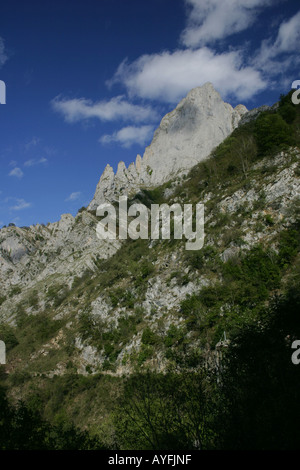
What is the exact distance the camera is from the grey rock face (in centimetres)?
13588

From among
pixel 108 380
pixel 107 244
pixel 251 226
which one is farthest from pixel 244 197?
pixel 107 244

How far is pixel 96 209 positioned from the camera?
458 ft

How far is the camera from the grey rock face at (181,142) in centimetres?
13588

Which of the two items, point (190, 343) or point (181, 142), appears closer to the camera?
point (190, 343)

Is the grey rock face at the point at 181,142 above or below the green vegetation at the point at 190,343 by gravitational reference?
above

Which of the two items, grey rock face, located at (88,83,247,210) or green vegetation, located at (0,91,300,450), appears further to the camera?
grey rock face, located at (88,83,247,210)

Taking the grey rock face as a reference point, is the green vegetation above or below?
below

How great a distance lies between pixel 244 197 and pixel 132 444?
41717 mm

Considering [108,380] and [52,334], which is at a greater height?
[52,334]

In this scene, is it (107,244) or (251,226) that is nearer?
(251,226)

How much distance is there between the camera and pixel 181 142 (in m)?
143

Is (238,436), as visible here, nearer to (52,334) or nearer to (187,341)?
(187,341)

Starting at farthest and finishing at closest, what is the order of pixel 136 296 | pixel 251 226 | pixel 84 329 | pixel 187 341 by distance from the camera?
pixel 84 329 < pixel 136 296 < pixel 251 226 < pixel 187 341

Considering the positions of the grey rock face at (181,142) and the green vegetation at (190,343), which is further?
the grey rock face at (181,142)
